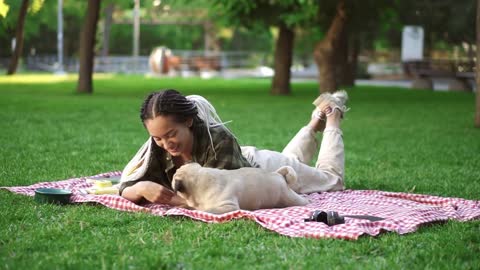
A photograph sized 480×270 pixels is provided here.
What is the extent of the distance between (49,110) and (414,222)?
12.5m

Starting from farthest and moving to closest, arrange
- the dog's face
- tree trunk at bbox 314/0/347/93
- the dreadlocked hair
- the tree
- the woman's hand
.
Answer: the tree < tree trunk at bbox 314/0/347/93 < the woman's hand < the dreadlocked hair < the dog's face

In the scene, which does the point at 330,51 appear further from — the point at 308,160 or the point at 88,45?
the point at 308,160

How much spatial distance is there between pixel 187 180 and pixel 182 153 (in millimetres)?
529

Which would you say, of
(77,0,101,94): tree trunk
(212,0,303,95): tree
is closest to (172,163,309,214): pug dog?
(212,0,303,95): tree

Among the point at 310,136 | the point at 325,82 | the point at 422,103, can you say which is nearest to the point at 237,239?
the point at 310,136

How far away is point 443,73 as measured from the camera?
31.3 metres

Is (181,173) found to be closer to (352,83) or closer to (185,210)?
(185,210)

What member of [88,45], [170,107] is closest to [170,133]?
[170,107]

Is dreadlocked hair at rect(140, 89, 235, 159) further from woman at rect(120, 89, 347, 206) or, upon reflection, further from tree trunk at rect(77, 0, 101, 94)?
tree trunk at rect(77, 0, 101, 94)

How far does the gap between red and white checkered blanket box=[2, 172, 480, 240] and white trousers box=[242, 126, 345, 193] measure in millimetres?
132

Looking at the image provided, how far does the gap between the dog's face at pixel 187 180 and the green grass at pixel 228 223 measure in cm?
25

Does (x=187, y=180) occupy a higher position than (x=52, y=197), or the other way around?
(x=187, y=180)

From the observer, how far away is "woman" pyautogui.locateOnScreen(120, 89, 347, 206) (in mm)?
5945

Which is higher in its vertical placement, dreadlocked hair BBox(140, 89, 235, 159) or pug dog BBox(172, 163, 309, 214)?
dreadlocked hair BBox(140, 89, 235, 159)
